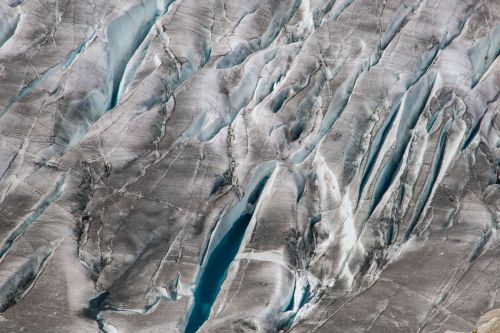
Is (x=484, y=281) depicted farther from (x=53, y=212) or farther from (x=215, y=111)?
(x=53, y=212)

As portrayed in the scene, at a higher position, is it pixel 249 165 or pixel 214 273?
pixel 249 165

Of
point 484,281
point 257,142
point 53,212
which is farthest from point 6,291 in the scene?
point 484,281

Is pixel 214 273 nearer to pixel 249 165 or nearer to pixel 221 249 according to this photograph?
pixel 221 249

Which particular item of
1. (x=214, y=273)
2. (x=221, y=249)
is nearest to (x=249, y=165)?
(x=221, y=249)

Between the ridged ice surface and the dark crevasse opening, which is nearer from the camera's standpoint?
the ridged ice surface

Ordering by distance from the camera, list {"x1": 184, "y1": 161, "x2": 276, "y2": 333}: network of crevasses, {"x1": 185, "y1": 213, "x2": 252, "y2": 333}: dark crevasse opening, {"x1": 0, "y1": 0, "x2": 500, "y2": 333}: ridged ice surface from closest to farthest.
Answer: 1. {"x1": 0, "y1": 0, "x2": 500, "y2": 333}: ridged ice surface
2. {"x1": 185, "y1": 213, "x2": 252, "y2": 333}: dark crevasse opening
3. {"x1": 184, "y1": 161, "x2": 276, "y2": 333}: network of crevasses

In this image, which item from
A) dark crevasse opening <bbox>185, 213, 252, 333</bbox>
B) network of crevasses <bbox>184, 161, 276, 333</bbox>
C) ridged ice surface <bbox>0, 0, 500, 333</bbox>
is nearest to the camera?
ridged ice surface <bbox>0, 0, 500, 333</bbox>
